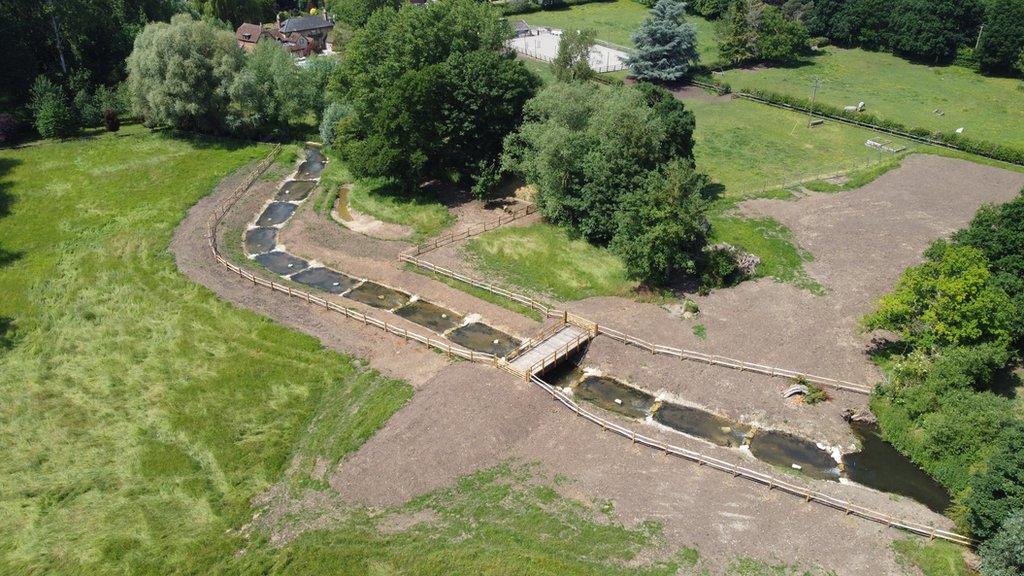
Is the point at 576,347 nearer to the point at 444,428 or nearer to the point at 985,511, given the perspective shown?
the point at 444,428

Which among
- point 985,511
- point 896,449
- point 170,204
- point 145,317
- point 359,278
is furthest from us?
point 170,204

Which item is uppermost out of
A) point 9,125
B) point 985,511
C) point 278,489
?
point 9,125

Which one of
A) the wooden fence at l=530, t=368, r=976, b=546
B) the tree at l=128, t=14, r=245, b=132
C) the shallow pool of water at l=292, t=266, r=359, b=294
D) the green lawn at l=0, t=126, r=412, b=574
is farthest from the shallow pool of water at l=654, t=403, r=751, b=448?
the tree at l=128, t=14, r=245, b=132

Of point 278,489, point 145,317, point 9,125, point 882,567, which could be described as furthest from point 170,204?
point 882,567

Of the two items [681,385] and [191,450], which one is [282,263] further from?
[681,385]

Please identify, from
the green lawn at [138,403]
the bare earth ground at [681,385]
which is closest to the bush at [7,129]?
the green lawn at [138,403]

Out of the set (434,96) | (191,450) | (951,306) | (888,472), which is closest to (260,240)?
(434,96)
